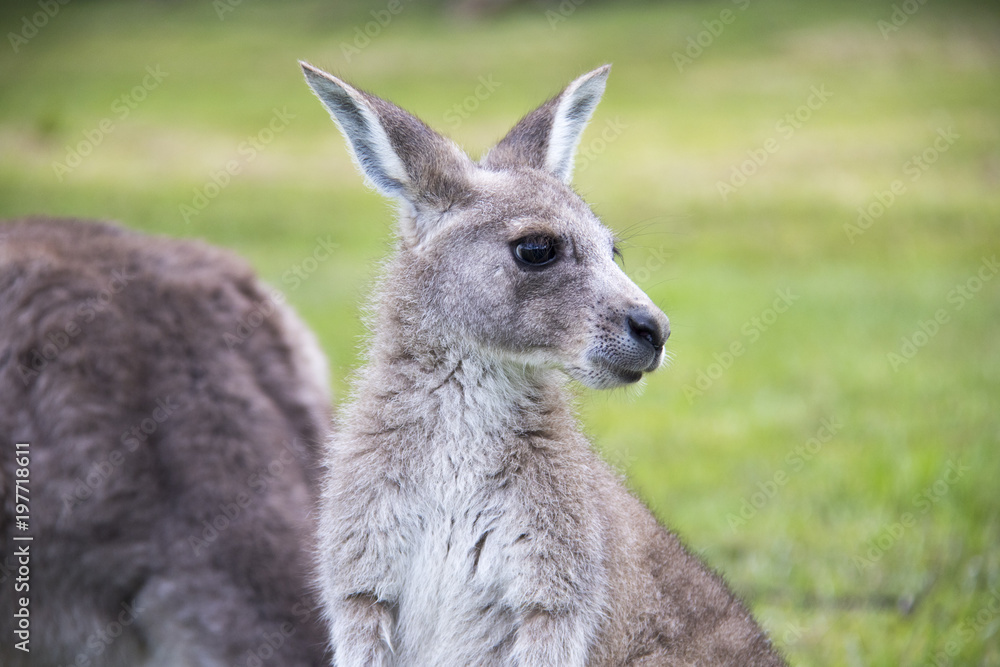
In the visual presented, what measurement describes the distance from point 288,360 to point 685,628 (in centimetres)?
253

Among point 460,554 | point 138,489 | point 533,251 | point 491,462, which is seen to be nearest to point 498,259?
point 533,251

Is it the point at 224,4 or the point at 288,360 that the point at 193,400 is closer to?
the point at 288,360

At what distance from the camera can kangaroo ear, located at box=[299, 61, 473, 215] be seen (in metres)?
3.95

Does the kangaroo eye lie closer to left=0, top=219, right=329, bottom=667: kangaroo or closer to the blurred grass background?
the blurred grass background

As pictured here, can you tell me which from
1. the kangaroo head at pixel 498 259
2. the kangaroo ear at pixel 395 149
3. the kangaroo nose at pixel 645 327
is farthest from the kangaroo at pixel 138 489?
the kangaroo nose at pixel 645 327

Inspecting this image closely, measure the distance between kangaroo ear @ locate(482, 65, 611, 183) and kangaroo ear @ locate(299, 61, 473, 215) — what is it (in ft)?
1.09

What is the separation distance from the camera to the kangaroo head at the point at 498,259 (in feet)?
12.6

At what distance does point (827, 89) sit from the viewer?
22203mm

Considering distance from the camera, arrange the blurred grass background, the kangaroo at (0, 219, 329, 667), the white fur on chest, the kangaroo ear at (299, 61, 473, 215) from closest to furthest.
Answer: the white fur on chest
the kangaroo ear at (299, 61, 473, 215)
the kangaroo at (0, 219, 329, 667)
the blurred grass background

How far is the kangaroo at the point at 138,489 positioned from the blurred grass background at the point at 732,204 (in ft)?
3.29

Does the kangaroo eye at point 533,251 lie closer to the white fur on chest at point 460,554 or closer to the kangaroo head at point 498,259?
the kangaroo head at point 498,259

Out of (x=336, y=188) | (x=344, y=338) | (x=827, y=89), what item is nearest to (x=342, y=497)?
(x=344, y=338)

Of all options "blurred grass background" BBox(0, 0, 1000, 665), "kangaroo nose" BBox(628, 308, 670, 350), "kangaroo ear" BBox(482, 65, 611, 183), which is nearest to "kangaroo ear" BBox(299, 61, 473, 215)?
"kangaroo ear" BBox(482, 65, 611, 183)

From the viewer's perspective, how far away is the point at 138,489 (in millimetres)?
4617
